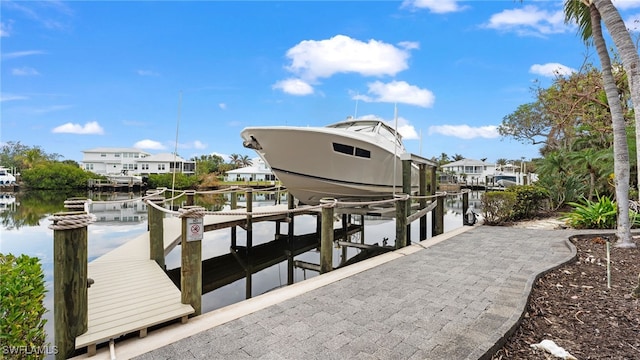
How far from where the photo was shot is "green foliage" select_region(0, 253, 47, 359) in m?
1.92

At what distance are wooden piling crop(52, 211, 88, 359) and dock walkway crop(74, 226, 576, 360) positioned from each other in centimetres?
36

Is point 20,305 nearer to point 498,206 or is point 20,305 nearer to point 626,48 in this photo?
point 626,48

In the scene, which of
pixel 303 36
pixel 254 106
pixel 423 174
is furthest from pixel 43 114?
pixel 423 174

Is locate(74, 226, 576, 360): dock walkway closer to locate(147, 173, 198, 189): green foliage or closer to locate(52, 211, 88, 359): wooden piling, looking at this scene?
locate(52, 211, 88, 359): wooden piling

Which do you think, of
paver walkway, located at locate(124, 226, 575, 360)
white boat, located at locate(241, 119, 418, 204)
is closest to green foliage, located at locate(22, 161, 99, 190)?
white boat, located at locate(241, 119, 418, 204)

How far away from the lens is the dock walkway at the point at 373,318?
2.25 metres

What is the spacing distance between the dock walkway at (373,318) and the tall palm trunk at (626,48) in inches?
87.5

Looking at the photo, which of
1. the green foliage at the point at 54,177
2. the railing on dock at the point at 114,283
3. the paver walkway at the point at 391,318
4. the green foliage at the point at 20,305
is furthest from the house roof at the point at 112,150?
the paver walkway at the point at 391,318

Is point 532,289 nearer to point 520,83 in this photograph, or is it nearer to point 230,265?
point 230,265

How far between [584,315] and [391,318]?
5.72ft

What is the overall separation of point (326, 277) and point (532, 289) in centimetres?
234

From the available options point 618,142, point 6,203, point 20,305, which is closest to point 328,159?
point 618,142

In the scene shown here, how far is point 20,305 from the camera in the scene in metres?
2.00

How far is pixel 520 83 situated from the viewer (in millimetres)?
13047
